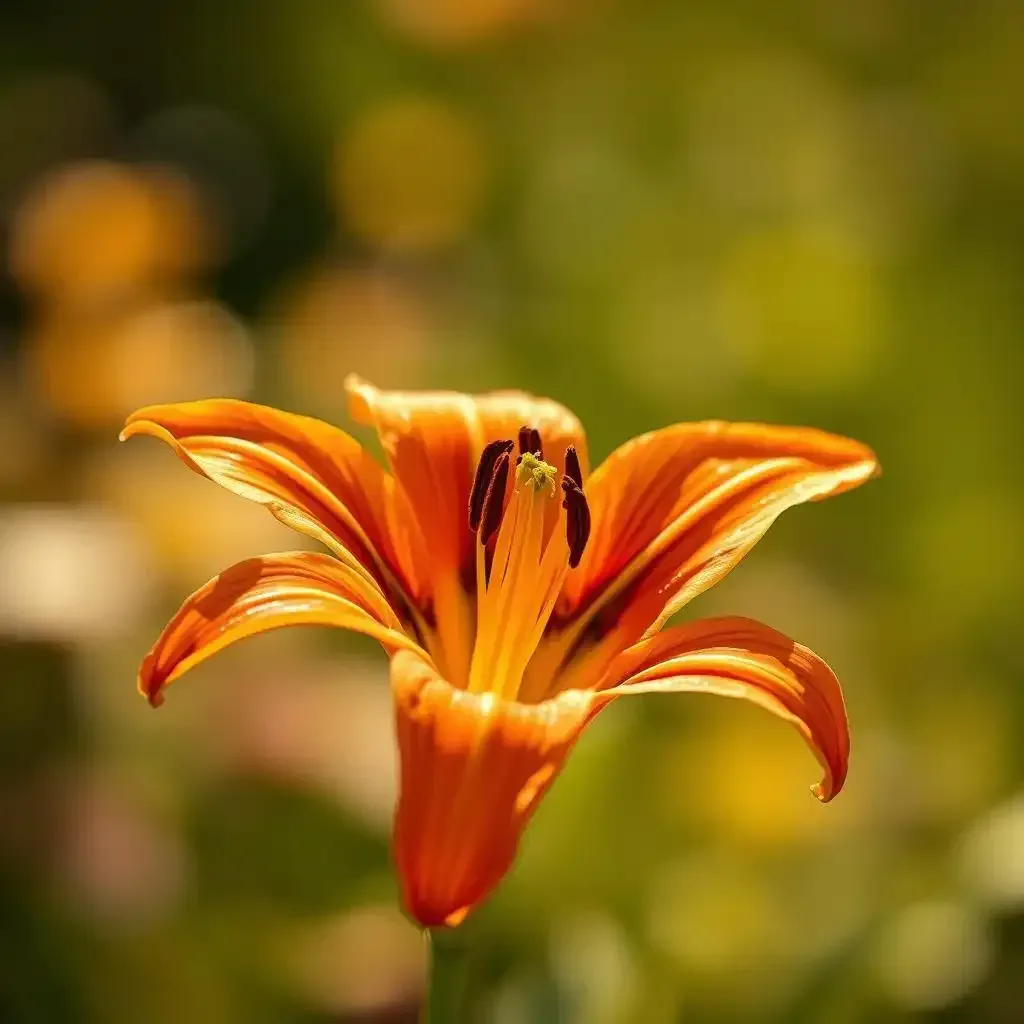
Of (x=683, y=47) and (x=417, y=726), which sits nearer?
(x=417, y=726)

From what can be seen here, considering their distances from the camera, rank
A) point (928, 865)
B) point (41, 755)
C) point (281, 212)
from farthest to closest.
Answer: point (281, 212)
point (41, 755)
point (928, 865)

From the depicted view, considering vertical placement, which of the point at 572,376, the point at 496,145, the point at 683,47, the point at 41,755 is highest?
the point at 683,47

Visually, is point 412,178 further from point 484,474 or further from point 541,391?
point 484,474

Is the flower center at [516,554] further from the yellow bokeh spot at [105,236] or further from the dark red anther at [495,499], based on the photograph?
the yellow bokeh spot at [105,236]

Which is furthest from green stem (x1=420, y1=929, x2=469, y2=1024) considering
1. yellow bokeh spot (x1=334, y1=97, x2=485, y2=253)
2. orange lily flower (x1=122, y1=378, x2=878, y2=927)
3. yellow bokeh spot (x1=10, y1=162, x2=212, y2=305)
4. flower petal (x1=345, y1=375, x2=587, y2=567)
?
yellow bokeh spot (x1=334, y1=97, x2=485, y2=253)

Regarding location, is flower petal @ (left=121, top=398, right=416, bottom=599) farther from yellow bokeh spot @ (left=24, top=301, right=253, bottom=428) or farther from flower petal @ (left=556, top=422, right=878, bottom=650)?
yellow bokeh spot @ (left=24, top=301, right=253, bottom=428)

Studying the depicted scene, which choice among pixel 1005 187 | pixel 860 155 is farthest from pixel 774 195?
pixel 1005 187

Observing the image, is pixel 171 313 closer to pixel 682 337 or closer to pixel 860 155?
→ pixel 682 337

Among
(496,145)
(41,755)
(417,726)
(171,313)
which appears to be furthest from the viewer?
(496,145)
